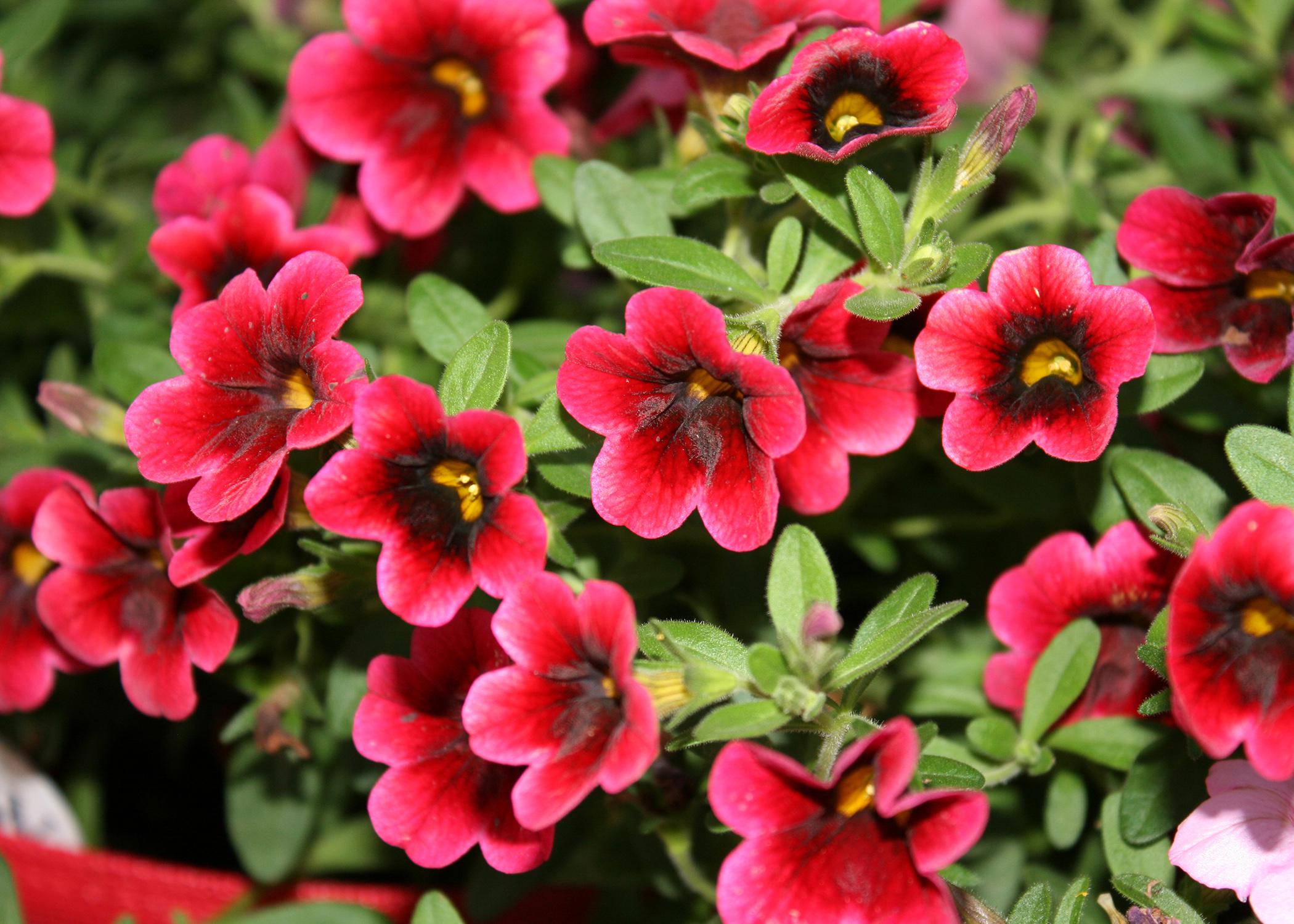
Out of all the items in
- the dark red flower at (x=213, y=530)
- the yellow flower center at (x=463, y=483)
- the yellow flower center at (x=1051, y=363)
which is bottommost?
the dark red flower at (x=213, y=530)

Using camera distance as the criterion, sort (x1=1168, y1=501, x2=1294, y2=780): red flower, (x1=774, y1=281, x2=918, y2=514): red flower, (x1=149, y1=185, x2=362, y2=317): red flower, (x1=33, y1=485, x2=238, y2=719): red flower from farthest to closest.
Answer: (x1=149, y1=185, x2=362, y2=317): red flower < (x1=33, y1=485, x2=238, y2=719): red flower < (x1=774, y1=281, x2=918, y2=514): red flower < (x1=1168, y1=501, x2=1294, y2=780): red flower

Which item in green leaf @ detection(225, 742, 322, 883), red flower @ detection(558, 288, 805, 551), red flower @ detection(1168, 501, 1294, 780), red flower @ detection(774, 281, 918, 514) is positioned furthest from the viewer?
green leaf @ detection(225, 742, 322, 883)

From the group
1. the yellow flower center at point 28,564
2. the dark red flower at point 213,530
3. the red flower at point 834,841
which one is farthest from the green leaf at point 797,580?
the yellow flower center at point 28,564

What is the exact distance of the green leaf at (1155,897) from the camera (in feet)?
3.48

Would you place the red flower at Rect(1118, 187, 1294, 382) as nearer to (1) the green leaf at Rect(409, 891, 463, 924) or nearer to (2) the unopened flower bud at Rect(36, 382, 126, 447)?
(1) the green leaf at Rect(409, 891, 463, 924)

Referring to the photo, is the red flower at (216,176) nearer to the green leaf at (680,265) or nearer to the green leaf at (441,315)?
the green leaf at (441,315)

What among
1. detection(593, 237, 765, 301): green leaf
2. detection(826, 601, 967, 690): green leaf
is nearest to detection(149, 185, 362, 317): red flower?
detection(593, 237, 765, 301): green leaf

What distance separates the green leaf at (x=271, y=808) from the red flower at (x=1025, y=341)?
1060mm

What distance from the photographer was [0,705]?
144 cm

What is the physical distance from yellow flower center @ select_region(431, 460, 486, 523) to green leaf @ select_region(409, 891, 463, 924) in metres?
0.42

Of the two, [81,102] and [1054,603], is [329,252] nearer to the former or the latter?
[1054,603]

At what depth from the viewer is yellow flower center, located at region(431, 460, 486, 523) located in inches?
42.6

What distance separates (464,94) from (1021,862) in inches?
48.3

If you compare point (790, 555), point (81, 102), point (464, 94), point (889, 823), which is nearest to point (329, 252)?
point (464, 94)
